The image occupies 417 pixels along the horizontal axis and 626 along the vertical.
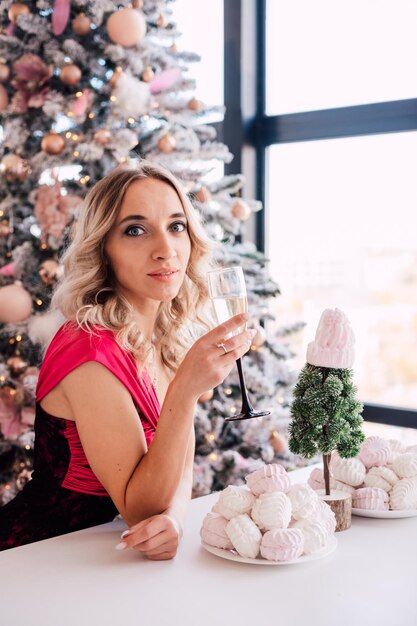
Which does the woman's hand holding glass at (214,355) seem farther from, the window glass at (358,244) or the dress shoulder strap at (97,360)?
the window glass at (358,244)

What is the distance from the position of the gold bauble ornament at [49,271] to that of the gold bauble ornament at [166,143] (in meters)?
0.66

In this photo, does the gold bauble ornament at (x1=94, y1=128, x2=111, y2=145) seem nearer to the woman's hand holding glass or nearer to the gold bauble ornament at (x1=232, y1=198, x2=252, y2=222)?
the gold bauble ornament at (x1=232, y1=198, x2=252, y2=222)

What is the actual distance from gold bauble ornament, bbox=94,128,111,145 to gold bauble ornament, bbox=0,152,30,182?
0.37 metres

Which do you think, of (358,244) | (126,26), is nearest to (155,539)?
(126,26)

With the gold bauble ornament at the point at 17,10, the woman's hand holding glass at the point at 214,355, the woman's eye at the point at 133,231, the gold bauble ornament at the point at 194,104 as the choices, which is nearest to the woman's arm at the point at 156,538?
the woman's hand holding glass at the point at 214,355

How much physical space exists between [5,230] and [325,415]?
2.18 meters

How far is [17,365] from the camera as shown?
3258 millimetres

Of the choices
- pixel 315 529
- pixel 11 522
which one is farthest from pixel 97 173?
pixel 315 529

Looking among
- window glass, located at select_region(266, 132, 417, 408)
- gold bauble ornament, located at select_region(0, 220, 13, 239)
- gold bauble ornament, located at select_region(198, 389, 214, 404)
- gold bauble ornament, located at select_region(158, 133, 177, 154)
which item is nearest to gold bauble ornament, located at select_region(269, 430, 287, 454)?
gold bauble ornament, located at select_region(198, 389, 214, 404)

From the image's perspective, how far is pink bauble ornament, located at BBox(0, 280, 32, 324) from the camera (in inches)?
123

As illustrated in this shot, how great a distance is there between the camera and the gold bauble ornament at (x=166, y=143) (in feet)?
10.7

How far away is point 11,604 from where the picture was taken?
1187 millimetres

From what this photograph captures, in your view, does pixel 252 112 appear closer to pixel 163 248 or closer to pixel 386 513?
pixel 163 248

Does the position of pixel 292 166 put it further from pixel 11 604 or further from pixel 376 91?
pixel 11 604
